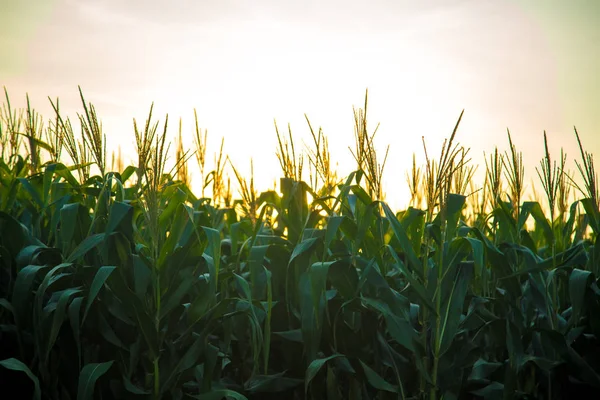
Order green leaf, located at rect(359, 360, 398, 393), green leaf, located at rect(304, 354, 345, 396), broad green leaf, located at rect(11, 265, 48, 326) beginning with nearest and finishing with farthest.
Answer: green leaf, located at rect(304, 354, 345, 396) < green leaf, located at rect(359, 360, 398, 393) < broad green leaf, located at rect(11, 265, 48, 326)

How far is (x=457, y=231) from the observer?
3855 millimetres

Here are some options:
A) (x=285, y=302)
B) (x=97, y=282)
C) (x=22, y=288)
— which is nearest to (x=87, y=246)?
(x=97, y=282)

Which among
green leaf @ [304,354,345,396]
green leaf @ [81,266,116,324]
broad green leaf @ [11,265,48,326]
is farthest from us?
broad green leaf @ [11,265,48,326]

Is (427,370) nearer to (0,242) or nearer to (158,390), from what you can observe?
(158,390)

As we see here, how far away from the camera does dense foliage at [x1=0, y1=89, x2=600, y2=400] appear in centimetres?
307

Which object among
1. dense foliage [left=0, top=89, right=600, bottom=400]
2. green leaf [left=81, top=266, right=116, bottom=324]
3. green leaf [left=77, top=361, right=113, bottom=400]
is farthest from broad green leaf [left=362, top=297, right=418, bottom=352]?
green leaf [left=77, top=361, right=113, bottom=400]

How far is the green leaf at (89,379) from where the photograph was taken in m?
2.96

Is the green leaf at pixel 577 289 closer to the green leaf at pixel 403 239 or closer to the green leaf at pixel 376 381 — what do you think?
the green leaf at pixel 403 239

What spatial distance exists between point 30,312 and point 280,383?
1564 mm

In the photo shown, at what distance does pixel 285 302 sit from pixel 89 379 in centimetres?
115

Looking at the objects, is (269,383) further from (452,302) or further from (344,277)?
(452,302)

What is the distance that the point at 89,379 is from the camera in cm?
299

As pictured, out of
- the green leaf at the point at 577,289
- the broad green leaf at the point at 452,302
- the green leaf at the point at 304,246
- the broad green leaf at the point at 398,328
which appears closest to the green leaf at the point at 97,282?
the green leaf at the point at 304,246

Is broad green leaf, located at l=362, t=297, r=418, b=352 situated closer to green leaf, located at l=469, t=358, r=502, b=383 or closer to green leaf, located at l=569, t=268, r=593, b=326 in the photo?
green leaf, located at l=469, t=358, r=502, b=383
